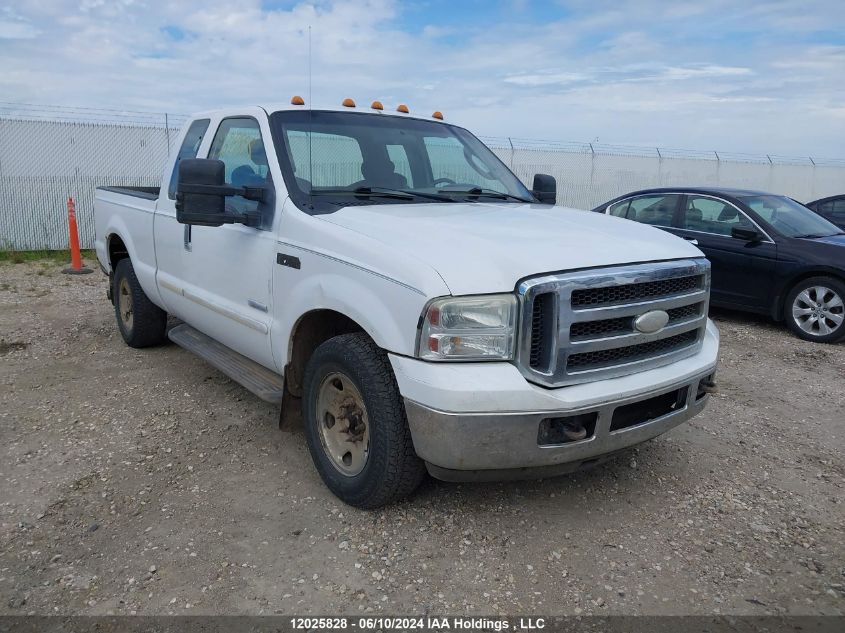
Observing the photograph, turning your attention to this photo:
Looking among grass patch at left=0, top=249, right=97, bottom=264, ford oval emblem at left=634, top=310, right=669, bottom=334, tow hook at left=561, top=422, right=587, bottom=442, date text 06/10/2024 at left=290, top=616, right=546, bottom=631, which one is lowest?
grass patch at left=0, top=249, right=97, bottom=264

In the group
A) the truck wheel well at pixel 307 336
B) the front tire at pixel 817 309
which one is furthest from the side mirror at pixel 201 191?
the front tire at pixel 817 309

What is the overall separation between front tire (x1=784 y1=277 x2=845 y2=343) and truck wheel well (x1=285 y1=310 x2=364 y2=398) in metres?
5.65

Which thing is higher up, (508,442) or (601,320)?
(601,320)

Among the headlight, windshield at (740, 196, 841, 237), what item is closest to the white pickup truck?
the headlight

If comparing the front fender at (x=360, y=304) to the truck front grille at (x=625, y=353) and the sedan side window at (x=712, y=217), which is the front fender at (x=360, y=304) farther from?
the sedan side window at (x=712, y=217)

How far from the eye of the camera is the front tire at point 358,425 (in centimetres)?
309

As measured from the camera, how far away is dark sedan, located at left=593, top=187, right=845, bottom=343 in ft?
23.6

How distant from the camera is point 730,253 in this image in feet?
25.7

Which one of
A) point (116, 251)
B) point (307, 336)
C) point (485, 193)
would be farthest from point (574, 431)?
point (116, 251)

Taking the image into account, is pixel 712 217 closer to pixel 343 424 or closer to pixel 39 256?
pixel 343 424

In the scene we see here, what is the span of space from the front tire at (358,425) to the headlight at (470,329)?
0.36 meters

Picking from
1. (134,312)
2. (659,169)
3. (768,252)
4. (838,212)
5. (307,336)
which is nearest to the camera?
(307,336)

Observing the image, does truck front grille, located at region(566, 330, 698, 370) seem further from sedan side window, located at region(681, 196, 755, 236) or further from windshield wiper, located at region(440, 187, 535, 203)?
A: sedan side window, located at region(681, 196, 755, 236)

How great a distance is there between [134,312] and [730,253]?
6.21 meters
